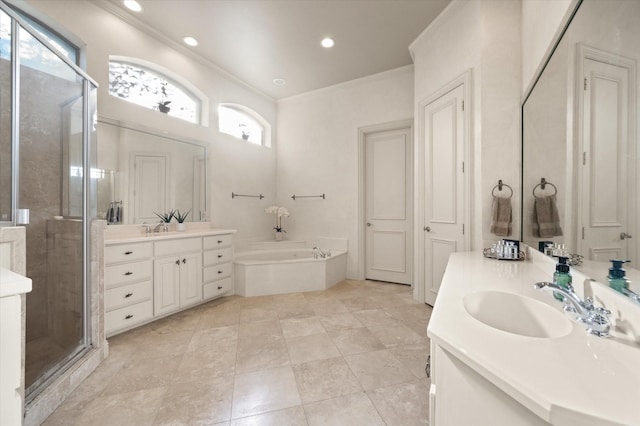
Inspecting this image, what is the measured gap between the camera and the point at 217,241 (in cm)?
301

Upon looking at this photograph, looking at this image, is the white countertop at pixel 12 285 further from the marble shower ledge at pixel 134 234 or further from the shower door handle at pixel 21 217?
the marble shower ledge at pixel 134 234

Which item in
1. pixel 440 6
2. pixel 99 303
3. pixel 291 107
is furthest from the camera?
pixel 291 107

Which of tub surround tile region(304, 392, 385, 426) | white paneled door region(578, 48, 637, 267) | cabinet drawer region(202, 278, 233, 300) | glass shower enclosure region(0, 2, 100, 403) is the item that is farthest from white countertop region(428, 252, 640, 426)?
cabinet drawer region(202, 278, 233, 300)

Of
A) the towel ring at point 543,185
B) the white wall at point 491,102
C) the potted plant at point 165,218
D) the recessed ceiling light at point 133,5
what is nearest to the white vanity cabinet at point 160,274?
the potted plant at point 165,218

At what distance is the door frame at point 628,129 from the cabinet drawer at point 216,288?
3065 millimetres

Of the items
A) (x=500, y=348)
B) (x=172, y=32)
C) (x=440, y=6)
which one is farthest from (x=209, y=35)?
(x=500, y=348)

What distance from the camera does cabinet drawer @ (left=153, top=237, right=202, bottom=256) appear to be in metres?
2.41

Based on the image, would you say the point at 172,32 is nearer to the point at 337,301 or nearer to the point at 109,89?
the point at 109,89

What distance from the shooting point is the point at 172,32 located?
2.78 meters

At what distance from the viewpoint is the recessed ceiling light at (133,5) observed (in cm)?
235

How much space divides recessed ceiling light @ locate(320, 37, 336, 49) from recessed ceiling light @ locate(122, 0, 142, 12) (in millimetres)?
1844

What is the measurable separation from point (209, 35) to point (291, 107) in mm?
1775

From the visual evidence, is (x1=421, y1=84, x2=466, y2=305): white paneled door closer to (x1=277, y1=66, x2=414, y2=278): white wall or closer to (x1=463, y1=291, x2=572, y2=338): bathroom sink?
(x1=277, y1=66, x2=414, y2=278): white wall

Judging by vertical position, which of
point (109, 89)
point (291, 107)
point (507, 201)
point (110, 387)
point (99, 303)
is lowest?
point (110, 387)
